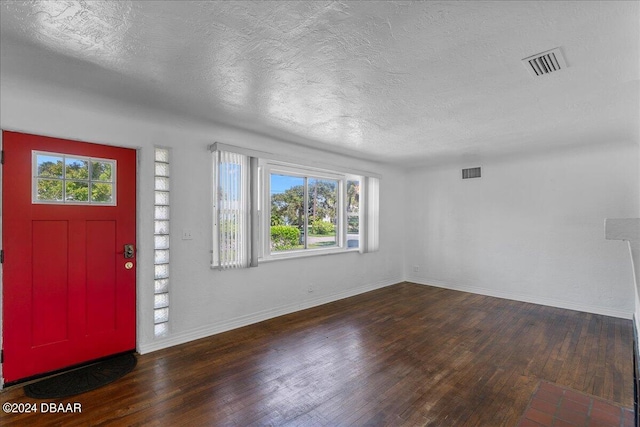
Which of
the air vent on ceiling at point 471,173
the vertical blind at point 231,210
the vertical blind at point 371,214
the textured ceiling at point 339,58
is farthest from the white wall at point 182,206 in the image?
the air vent on ceiling at point 471,173

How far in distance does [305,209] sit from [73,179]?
297 centimetres

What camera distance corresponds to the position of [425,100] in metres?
2.75

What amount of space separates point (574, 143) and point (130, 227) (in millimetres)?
5855

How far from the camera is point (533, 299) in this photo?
16.3 ft

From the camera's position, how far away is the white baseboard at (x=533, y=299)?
4.31 metres

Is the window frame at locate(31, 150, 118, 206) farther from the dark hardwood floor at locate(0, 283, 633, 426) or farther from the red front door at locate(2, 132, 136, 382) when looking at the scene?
the dark hardwood floor at locate(0, 283, 633, 426)

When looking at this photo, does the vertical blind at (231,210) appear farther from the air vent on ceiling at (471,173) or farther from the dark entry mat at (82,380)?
the air vent on ceiling at (471,173)

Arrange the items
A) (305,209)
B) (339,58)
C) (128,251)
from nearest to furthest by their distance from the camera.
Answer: (339,58) < (128,251) < (305,209)

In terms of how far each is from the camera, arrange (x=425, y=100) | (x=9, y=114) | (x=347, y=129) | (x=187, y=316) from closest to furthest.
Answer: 1. (x=9, y=114)
2. (x=425, y=100)
3. (x=187, y=316)
4. (x=347, y=129)

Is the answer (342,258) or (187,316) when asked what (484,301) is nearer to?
(342,258)

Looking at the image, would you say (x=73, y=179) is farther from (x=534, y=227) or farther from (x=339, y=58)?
(x=534, y=227)

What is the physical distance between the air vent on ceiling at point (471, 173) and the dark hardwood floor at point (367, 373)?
260 centimetres

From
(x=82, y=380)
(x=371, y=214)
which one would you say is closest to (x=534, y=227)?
(x=371, y=214)

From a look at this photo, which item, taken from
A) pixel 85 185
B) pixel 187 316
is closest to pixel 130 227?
pixel 85 185
